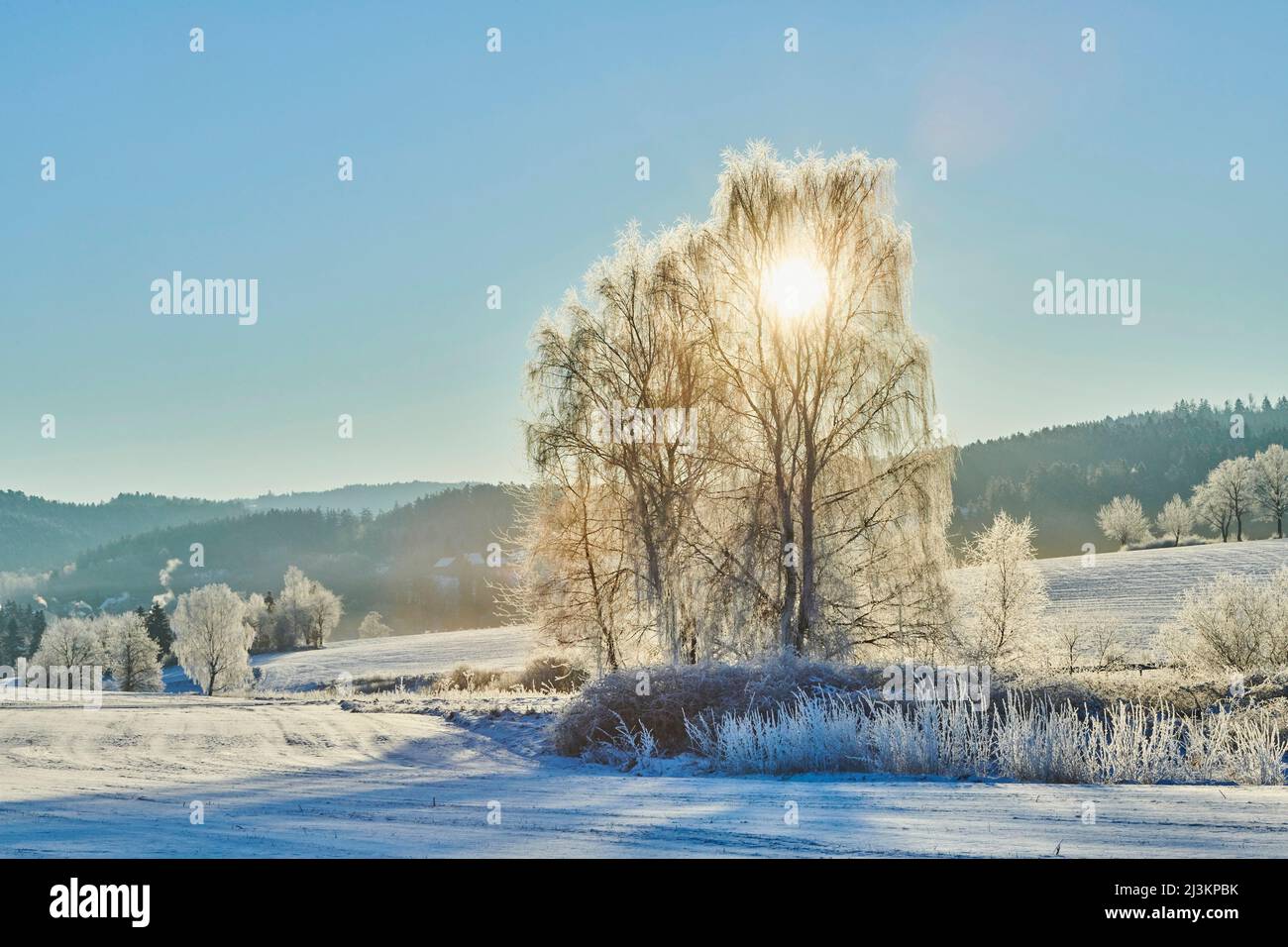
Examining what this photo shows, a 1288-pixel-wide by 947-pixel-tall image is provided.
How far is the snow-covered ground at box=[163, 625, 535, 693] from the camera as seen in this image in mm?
62844

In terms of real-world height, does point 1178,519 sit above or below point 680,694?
above

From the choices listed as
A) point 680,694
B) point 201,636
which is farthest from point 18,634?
point 680,694

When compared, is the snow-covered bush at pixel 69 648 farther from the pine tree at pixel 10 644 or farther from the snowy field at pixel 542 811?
the snowy field at pixel 542 811

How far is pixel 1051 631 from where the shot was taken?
46.7m

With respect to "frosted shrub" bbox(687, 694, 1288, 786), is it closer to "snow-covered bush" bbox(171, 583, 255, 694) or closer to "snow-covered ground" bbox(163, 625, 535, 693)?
"snow-covered ground" bbox(163, 625, 535, 693)

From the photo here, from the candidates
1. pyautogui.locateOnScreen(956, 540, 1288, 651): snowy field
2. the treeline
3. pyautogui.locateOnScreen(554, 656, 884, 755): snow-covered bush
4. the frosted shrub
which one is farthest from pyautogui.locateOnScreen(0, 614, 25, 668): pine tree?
the frosted shrub

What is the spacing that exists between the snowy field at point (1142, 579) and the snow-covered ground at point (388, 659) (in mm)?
33242

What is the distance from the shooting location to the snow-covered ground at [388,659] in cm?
6284

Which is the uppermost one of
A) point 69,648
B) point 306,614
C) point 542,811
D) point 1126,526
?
point 1126,526

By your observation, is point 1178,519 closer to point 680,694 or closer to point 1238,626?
point 1238,626

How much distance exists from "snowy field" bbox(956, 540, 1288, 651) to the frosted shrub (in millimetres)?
41342

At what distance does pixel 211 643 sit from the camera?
68.0 meters

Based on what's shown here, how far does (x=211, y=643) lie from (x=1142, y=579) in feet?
210

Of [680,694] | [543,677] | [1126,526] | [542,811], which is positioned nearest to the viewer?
[542,811]
